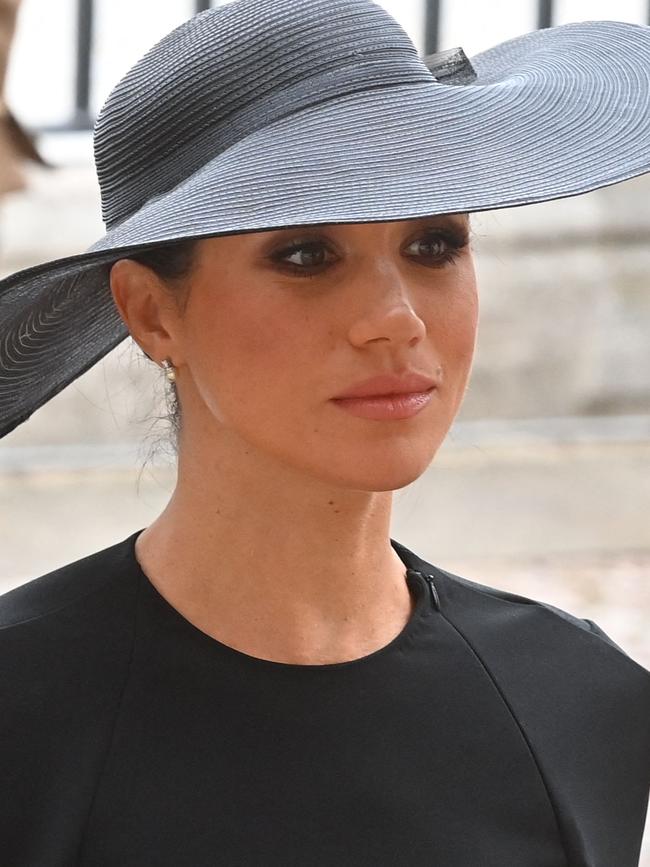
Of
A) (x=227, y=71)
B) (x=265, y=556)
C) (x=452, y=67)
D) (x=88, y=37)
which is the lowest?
(x=265, y=556)

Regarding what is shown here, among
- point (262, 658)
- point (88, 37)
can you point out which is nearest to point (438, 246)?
point (262, 658)

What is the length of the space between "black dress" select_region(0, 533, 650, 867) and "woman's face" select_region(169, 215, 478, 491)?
0.22 metres

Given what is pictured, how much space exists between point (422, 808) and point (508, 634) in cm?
24

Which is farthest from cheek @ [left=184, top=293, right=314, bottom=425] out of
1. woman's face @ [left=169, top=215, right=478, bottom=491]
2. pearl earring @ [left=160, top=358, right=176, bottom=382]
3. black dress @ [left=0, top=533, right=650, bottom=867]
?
black dress @ [left=0, top=533, right=650, bottom=867]

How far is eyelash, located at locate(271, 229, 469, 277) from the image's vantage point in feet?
4.52

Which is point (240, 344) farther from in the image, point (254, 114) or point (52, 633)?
point (52, 633)

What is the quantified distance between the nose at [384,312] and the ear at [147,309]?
0.20m

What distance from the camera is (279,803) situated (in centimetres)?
142

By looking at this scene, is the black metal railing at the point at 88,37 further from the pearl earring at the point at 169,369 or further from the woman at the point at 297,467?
the pearl earring at the point at 169,369

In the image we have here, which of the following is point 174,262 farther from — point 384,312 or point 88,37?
point 88,37

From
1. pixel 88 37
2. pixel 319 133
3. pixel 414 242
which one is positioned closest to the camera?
pixel 319 133

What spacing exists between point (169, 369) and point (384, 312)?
276 mm

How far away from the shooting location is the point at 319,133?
1319 mm

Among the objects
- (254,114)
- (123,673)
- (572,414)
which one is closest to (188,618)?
(123,673)
